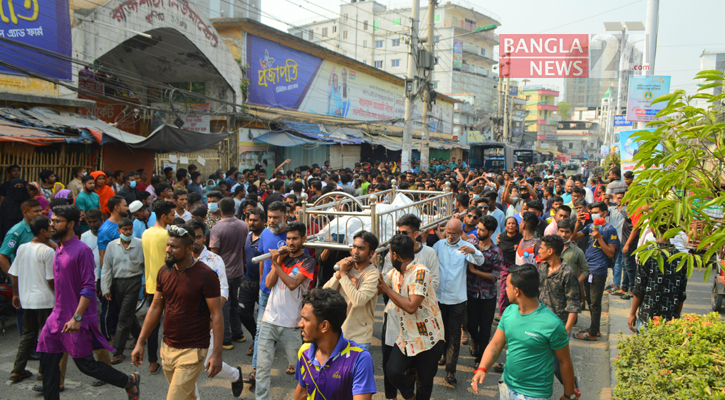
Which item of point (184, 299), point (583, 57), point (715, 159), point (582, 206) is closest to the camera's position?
point (715, 159)

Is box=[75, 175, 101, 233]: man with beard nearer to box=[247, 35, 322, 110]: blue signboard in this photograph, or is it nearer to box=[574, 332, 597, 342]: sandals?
box=[574, 332, 597, 342]: sandals

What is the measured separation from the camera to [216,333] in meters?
3.57

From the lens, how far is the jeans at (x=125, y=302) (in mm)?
5266

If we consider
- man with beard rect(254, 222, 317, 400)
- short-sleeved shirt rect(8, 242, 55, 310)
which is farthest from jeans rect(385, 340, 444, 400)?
short-sleeved shirt rect(8, 242, 55, 310)

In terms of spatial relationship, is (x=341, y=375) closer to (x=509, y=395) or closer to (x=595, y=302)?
(x=509, y=395)

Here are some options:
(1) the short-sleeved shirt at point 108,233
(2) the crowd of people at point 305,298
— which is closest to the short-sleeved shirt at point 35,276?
(2) the crowd of people at point 305,298

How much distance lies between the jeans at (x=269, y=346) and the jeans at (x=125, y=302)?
5.93ft

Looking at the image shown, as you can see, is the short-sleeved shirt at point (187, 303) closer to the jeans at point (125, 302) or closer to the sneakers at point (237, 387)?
the sneakers at point (237, 387)

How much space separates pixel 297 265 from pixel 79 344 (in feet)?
6.31

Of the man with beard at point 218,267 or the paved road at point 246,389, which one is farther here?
the paved road at point 246,389

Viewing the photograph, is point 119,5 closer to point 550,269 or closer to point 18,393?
point 18,393

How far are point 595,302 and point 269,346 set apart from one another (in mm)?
4344

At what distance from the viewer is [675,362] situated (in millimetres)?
3049

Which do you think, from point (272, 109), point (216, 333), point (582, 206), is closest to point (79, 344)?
point (216, 333)
